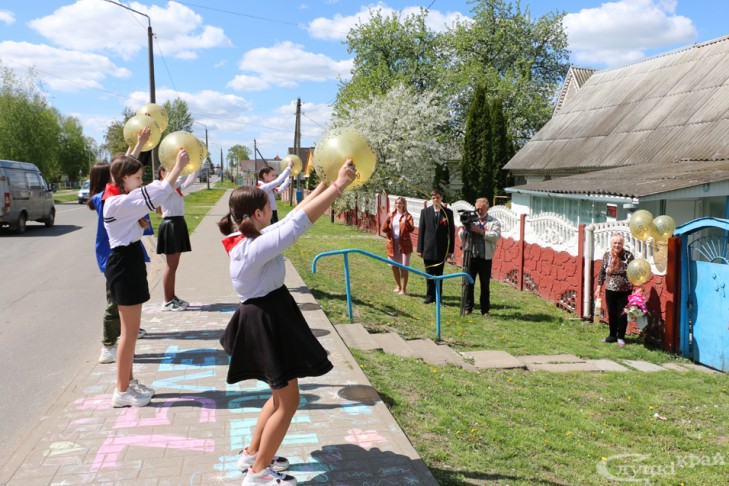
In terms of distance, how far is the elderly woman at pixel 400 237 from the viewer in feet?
34.5

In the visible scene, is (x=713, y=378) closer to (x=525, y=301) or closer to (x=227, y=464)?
(x=525, y=301)

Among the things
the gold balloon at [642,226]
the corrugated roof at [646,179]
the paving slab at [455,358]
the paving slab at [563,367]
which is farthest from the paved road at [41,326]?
the corrugated roof at [646,179]

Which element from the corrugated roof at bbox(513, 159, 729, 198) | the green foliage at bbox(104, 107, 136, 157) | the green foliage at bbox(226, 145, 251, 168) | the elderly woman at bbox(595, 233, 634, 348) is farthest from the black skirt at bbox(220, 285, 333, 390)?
the green foliage at bbox(226, 145, 251, 168)

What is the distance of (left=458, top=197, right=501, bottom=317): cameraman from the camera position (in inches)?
351

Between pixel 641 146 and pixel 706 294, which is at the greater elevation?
pixel 641 146

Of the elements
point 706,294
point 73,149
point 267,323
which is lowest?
point 706,294

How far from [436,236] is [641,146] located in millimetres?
11843

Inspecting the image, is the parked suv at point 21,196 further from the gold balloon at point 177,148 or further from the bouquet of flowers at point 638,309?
the bouquet of flowers at point 638,309

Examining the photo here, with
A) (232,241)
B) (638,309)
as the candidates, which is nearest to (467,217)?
(638,309)

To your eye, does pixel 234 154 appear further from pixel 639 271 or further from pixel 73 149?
pixel 639 271

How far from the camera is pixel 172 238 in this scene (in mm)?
7309

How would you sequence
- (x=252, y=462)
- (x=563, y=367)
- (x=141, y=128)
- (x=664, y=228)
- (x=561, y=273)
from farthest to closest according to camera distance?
(x=561, y=273) < (x=664, y=228) < (x=563, y=367) < (x=141, y=128) < (x=252, y=462)

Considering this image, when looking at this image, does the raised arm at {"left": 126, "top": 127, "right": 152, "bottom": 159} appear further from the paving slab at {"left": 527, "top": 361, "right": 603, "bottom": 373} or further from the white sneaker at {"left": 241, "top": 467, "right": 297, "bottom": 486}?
the paving slab at {"left": 527, "top": 361, "right": 603, "bottom": 373}

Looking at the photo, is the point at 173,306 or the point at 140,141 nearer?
the point at 140,141
